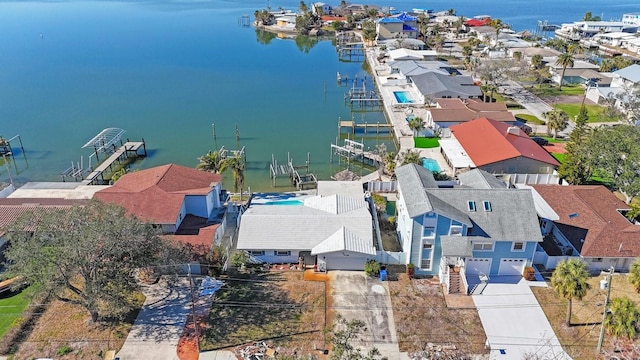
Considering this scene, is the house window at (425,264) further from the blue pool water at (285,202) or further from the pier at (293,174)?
the pier at (293,174)

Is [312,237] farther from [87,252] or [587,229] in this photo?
[587,229]

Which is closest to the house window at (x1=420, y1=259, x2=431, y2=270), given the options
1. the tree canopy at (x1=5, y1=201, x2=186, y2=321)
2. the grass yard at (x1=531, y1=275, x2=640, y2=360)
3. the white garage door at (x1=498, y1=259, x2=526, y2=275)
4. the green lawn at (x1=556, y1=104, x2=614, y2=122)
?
the white garage door at (x1=498, y1=259, x2=526, y2=275)

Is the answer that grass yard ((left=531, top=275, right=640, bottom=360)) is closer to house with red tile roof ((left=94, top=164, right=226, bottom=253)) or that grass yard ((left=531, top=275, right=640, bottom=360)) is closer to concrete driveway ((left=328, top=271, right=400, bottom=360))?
concrete driveway ((left=328, top=271, right=400, bottom=360))

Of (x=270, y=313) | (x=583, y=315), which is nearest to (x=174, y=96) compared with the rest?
(x=270, y=313)

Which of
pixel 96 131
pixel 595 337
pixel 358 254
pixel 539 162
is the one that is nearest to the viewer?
pixel 595 337

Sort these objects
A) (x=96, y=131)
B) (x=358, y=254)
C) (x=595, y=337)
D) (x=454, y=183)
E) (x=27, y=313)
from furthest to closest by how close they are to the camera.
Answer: (x=96, y=131)
(x=454, y=183)
(x=358, y=254)
(x=27, y=313)
(x=595, y=337)

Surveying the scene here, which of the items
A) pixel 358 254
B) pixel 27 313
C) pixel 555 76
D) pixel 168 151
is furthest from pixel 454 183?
pixel 555 76

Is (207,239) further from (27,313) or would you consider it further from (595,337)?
(595,337)
